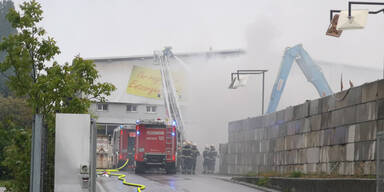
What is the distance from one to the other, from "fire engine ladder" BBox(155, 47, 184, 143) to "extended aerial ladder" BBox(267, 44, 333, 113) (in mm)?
10480

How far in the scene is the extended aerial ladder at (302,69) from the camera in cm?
3756

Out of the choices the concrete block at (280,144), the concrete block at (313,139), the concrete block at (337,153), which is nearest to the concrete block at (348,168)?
the concrete block at (337,153)

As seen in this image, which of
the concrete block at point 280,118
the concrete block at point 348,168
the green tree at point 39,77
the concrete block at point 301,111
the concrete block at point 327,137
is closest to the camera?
the green tree at point 39,77

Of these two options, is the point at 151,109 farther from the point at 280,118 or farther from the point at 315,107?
the point at 315,107

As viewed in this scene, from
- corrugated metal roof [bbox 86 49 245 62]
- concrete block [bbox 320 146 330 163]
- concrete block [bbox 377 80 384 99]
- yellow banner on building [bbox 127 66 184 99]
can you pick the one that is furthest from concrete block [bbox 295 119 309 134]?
yellow banner on building [bbox 127 66 184 99]

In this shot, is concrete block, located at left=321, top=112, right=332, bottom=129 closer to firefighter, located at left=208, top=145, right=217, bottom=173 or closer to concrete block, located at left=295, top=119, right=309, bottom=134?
concrete block, located at left=295, top=119, right=309, bottom=134

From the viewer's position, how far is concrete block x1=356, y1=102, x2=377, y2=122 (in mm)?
18484

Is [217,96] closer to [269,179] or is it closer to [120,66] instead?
[120,66]

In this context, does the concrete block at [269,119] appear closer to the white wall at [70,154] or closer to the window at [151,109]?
the white wall at [70,154]

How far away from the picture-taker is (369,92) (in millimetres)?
18859

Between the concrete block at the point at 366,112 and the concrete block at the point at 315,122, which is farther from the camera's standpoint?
the concrete block at the point at 315,122

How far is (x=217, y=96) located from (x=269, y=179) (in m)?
36.9

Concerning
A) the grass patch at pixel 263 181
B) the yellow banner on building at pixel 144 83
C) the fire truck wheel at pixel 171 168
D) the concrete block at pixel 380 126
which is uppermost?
the yellow banner on building at pixel 144 83

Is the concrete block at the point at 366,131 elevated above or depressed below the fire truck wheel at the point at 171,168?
above
